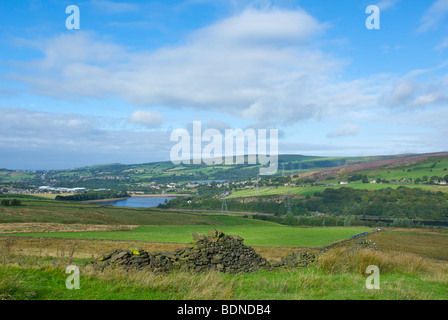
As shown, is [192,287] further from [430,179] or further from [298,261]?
[430,179]

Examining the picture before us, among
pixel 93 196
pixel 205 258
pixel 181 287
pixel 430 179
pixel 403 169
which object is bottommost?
pixel 93 196

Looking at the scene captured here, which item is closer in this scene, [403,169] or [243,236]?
[243,236]

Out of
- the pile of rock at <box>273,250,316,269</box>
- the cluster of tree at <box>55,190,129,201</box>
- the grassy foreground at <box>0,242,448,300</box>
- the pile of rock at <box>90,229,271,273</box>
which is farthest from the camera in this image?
the cluster of tree at <box>55,190,129,201</box>

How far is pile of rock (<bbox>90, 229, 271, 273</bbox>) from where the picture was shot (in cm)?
1224

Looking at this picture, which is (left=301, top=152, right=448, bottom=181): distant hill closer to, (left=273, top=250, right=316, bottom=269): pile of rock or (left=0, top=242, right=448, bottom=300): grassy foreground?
(left=273, top=250, right=316, bottom=269): pile of rock

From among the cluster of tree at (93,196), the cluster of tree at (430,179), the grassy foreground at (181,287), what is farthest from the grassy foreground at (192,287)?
the cluster of tree at (93,196)

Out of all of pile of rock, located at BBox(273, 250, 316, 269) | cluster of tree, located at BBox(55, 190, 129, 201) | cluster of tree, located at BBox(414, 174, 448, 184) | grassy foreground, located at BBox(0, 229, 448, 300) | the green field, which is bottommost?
cluster of tree, located at BBox(55, 190, 129, 201)

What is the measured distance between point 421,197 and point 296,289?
98309 mm

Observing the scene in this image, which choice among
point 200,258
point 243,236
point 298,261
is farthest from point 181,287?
point 243,236

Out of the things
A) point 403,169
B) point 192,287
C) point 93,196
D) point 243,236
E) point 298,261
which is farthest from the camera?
point 93,196

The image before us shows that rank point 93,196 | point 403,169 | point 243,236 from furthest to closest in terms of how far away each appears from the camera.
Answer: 1. point 93,196
2. point 403,169
3. point 243,236

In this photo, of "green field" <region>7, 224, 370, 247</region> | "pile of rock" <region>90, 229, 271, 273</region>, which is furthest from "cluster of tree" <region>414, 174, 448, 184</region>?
"pile of rock" <region>90, 229, 271, 273</region>

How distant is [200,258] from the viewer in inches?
547
